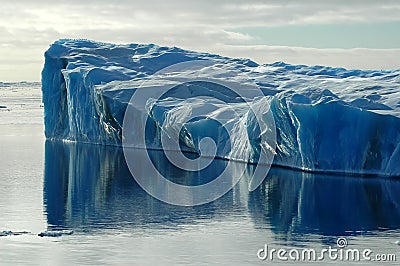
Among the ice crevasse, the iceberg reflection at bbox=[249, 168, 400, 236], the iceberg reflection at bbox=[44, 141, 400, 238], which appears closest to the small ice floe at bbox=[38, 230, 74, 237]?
the iceberg reflection at bbox=[44, 141, 400, 238]

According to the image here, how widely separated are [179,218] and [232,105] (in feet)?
37.8

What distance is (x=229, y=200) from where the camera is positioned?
18.7 metres

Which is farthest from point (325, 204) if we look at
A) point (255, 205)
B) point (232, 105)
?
point (232, 105)

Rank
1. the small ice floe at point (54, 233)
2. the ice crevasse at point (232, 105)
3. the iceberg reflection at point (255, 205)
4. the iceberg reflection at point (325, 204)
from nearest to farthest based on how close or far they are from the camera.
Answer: the small ice floe at point (54, 233)
the iceberg reflection at point (325, 204)
the iceberg reflection at point (255, 205)
the ice crevasse at point (232, 105)

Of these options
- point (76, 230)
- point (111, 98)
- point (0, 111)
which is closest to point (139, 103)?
point (111, 98)

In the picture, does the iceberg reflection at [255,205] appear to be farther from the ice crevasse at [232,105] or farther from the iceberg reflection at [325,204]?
the ice crevasse at [232,105]

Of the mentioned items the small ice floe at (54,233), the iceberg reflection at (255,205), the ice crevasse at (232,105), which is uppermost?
the ice crevasse at (232,105)

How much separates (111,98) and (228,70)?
19.4 feet

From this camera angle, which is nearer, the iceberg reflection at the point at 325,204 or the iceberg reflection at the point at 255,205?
the iceberg reflection at the point at 325,204

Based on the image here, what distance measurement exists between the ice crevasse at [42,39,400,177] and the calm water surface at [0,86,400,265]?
743 mm

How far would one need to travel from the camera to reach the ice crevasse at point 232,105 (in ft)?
67.2

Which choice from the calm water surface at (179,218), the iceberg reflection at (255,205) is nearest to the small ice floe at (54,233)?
the calm water surface at (179,218)

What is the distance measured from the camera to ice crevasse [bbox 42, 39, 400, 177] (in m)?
20.5

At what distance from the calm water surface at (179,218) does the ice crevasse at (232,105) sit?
0.74 meters
